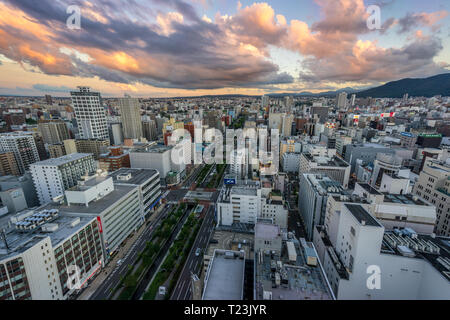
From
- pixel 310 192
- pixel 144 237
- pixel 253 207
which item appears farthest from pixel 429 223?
pixel 144 237

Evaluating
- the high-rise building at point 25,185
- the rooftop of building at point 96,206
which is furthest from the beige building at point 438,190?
the high-rise building at point 25,185

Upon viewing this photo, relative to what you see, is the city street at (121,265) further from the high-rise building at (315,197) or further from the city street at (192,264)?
the high-rise building at (315,197)

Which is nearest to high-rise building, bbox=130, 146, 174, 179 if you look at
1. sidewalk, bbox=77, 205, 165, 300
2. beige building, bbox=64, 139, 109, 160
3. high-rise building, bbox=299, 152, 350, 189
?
beige building, bbox=64, 139, 109, 160

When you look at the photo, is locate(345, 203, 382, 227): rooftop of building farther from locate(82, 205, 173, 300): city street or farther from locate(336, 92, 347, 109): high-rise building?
locate(336, 92, 347, 109): high-rise building

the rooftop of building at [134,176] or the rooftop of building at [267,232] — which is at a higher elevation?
the rooftop of building at [134,176]

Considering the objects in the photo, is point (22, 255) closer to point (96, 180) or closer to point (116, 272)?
point (116, 272)
